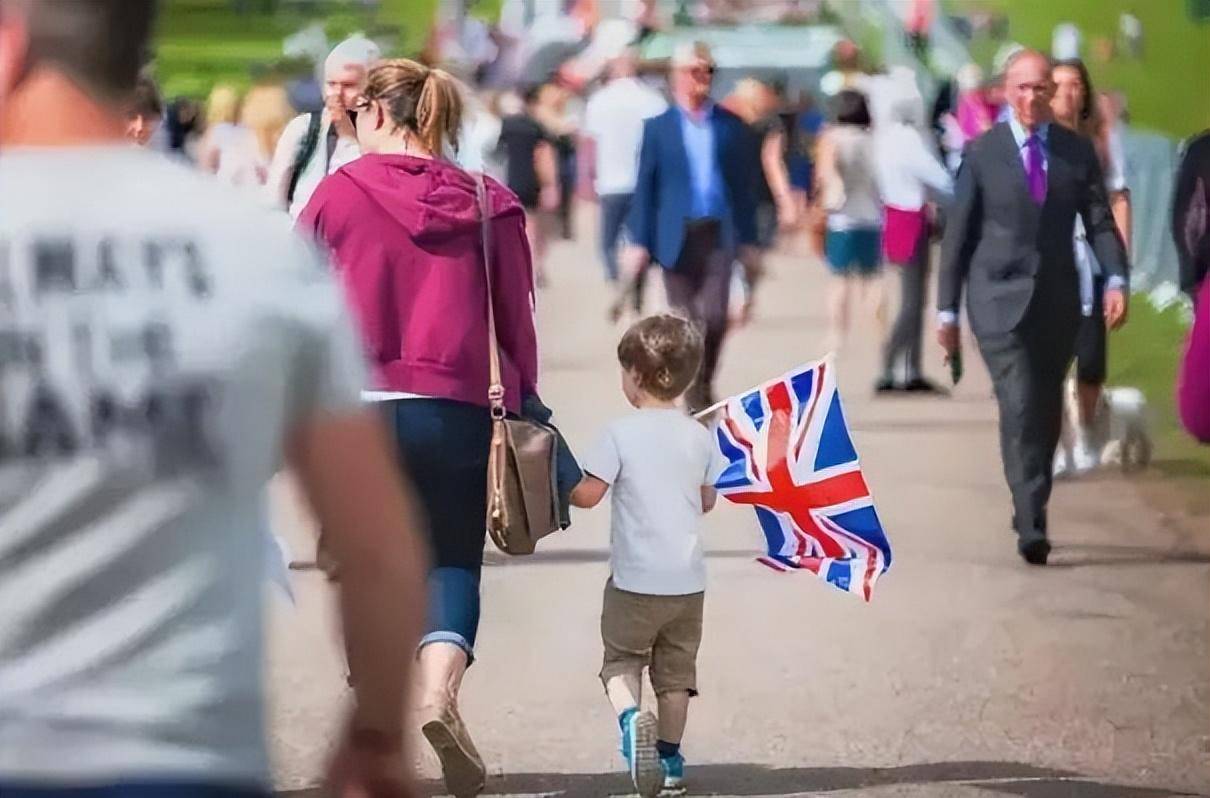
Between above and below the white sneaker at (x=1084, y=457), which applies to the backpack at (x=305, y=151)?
above

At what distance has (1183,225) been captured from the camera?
670 cm

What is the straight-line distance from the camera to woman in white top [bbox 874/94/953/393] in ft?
42.8

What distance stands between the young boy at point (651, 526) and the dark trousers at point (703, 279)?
5.24 meters

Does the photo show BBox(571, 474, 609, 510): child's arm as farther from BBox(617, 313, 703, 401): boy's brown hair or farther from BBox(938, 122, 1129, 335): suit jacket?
BBox(938, 122, 1129, 335): suit jacket

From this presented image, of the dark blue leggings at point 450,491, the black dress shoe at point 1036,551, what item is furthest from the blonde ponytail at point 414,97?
the black dress shoe at point 1036,551

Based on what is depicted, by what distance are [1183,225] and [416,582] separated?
4.70 meters

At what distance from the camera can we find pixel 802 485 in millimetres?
6156

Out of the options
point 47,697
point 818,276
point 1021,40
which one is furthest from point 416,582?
point 818,276

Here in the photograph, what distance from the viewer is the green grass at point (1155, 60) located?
40.8ft

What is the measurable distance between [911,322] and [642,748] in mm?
8001

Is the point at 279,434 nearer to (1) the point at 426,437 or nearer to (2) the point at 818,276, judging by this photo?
(1) the point at 426,437

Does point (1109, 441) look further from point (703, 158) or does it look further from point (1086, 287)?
point (703, 158)

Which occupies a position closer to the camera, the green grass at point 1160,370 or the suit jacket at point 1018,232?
the suit jacket at point 1018,232

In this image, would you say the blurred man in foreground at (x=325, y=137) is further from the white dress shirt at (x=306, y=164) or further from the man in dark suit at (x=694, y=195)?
the man in dark suit at (x=694, y=195)
